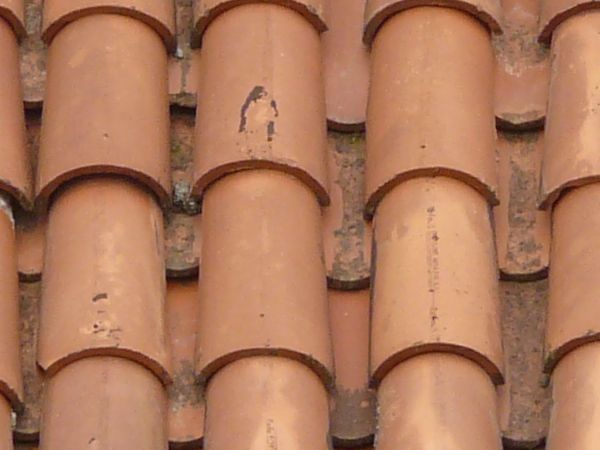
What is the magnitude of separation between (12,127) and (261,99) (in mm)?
508

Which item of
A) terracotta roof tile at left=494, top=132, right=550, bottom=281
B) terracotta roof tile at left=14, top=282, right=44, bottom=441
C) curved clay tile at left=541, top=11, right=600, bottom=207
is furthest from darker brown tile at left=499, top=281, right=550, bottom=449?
terracotta roof tile at left=14, top=282, right=44, bottom=441

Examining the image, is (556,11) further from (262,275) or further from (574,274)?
(262,275)

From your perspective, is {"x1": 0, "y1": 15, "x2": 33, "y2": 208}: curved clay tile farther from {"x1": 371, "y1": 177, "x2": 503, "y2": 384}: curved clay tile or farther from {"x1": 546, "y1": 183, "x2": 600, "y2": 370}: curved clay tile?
{"x1": 546, "y1": 183, "x2": 600, "y2": 370}: curved clay tile

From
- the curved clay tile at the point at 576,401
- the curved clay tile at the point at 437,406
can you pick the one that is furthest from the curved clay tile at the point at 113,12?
the curved clay tile at the point at 576,401

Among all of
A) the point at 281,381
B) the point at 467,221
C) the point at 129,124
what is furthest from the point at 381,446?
the point at 129,124

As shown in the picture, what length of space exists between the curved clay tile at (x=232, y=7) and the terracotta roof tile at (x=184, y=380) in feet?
2.25

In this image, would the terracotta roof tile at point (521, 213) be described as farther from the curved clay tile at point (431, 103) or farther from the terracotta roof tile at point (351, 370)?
the terracotta roof tile at point (351, 370)

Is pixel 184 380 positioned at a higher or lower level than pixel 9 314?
lower

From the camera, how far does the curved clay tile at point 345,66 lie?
5703mm

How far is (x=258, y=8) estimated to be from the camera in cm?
567

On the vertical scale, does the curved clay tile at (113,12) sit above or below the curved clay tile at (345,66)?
above

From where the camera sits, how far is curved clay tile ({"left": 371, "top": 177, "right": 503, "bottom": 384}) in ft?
16.5

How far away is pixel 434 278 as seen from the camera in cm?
512

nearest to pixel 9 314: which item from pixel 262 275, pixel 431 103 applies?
pixel 262 275
